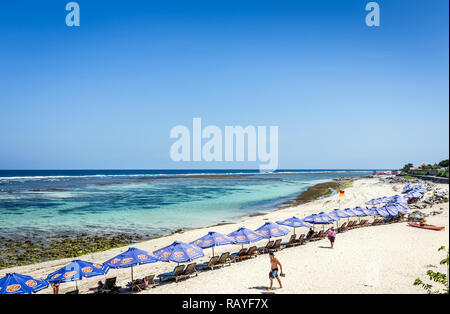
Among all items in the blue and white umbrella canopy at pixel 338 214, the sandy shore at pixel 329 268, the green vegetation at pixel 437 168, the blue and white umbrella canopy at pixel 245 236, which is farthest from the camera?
the green vegetation at pixel 437 168

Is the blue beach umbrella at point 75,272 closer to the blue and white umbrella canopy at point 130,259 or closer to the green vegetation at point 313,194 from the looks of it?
the blue and white umbrella canopy at point 130,259

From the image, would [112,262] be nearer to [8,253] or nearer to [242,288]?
[242,288]

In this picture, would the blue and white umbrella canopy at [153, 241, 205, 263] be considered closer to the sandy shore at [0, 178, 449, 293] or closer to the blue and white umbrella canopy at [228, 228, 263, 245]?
the sandy shore at [0, 178, 449, 293]

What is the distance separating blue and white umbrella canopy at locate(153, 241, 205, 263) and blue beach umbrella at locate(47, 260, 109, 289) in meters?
2.21

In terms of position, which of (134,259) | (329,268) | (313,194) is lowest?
(313,194)

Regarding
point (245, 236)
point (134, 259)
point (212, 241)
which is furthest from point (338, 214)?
point (134, 259)

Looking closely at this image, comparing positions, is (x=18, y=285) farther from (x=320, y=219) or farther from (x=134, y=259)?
(x=320, y=219)

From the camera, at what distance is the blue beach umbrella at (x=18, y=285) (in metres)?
8.58

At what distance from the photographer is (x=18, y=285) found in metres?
8.82

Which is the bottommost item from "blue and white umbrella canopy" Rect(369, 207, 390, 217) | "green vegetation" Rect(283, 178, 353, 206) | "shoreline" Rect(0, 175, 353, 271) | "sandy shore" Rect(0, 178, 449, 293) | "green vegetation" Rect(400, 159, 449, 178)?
"green vegetation" Rect(283, 178, 353, 206)

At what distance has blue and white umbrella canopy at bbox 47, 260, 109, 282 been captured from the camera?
9.53 meters

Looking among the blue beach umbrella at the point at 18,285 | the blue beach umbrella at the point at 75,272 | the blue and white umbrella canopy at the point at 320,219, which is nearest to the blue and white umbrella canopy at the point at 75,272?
the blue beach umbrella at the point at 75,272

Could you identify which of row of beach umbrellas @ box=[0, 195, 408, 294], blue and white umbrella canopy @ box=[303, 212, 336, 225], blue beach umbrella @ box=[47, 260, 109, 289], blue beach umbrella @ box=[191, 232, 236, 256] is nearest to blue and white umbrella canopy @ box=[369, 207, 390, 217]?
blue and white umbrella canopy @ box=[303, 212, 336, 225]
